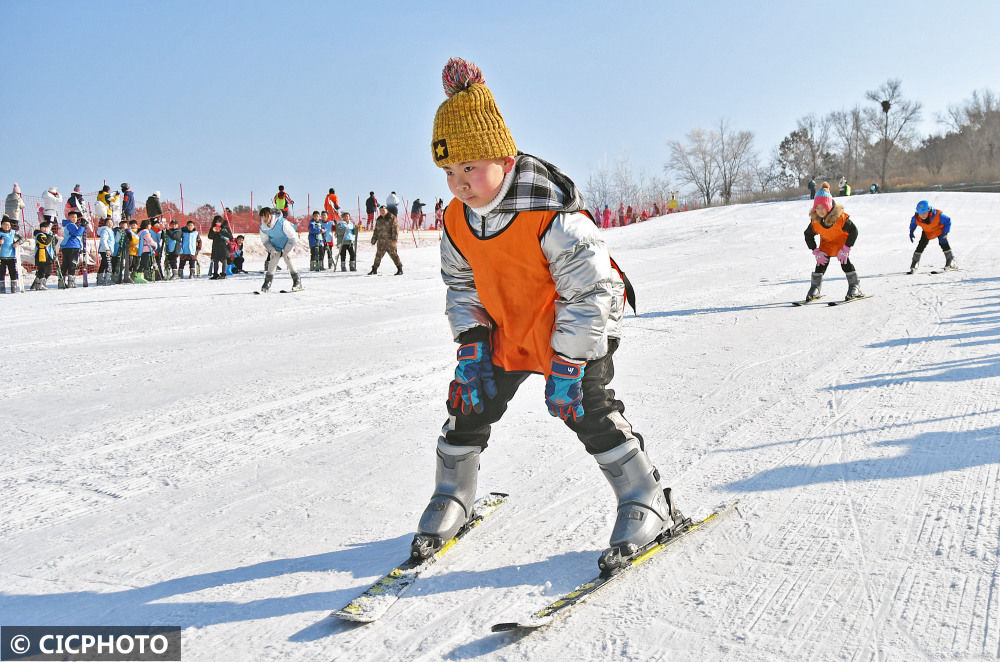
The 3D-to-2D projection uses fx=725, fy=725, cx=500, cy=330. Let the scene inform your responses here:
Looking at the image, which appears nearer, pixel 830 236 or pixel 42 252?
pixel 830 236

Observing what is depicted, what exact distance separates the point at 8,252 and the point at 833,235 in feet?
48.7

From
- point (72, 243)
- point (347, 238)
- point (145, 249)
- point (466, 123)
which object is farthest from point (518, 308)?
point (347, 238)

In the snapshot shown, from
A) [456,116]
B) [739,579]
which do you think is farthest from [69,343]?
[739,579]

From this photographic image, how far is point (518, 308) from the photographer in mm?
2801

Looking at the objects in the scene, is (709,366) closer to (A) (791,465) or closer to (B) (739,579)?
(A) (791,465)

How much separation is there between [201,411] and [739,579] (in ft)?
13.6

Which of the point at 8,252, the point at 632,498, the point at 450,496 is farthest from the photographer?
the point at 8,252

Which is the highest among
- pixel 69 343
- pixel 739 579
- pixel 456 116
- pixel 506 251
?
pixel 456 116

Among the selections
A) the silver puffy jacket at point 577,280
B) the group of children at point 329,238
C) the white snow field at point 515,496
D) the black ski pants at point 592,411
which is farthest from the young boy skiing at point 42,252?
the silver puffy jacket at point 577,280

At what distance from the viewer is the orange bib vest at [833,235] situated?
1015 centimetres

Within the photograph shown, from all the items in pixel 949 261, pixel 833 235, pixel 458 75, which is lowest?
pixel 949 261

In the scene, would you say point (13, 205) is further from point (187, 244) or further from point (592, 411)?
point (592, 411)

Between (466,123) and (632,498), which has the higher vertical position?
(466,123)

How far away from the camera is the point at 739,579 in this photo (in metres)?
2.67
